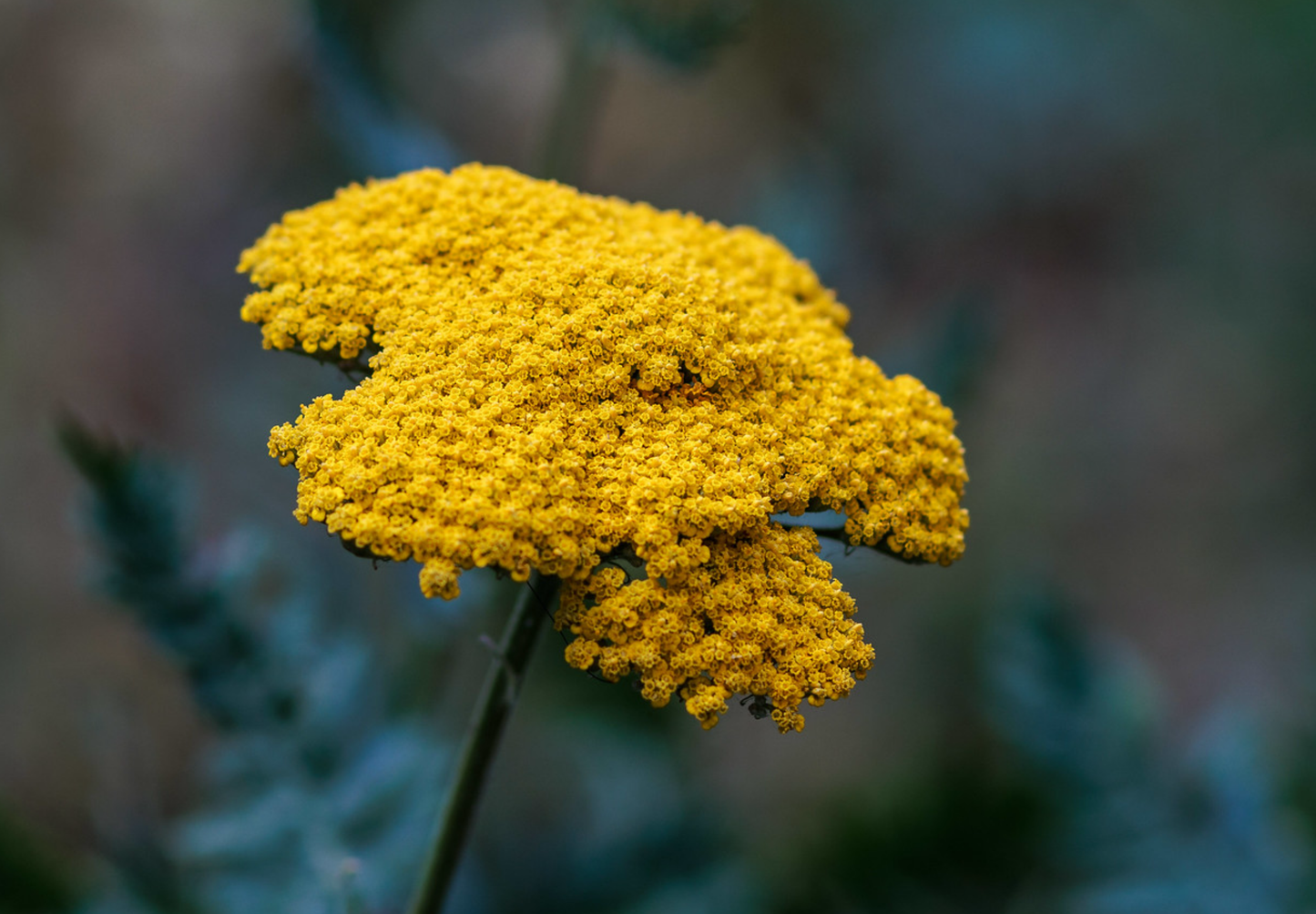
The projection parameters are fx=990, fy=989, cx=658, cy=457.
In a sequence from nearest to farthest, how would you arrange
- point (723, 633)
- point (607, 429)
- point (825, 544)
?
point (723, 633) < point (607, 429) < point (825, 544)

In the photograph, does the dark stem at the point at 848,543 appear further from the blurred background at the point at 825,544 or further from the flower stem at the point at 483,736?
the flower stem at the point at 483,736

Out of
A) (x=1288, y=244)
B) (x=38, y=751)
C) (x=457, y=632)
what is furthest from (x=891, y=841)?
(x=1288, y=244)

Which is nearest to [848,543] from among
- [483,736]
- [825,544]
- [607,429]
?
[825,544]

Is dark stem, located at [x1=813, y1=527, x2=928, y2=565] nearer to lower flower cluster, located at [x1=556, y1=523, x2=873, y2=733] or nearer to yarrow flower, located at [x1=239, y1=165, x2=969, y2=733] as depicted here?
yarrow flower, located at [x1=239, y1=165, x2=969, y2=733]

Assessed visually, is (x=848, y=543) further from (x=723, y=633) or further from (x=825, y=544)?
(x=723, y=633)

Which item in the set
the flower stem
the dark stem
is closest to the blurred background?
the dark stem

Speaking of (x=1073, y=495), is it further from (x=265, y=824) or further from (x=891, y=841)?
(x=265, y=824)
